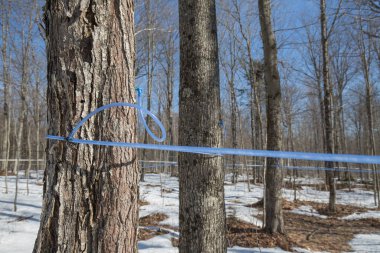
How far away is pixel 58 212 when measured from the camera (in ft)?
3.84

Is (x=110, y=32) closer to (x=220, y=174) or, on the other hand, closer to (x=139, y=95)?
(x=139, y=95)

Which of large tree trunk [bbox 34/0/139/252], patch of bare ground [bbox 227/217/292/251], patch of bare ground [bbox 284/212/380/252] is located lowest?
patch of bare ground [bbox 284/212/380/252]

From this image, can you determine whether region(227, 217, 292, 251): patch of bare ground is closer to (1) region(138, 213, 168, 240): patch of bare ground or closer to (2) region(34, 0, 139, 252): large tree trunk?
(1) region(138, 213, 168, 240): patch of bare ground

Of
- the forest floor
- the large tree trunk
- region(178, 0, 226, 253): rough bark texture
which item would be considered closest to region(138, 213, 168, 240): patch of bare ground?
the forest floor

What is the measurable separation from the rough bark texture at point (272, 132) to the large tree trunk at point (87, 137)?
14.6ft

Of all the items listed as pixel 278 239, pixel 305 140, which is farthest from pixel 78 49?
pixel 305 140

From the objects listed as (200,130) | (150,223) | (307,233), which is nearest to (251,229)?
(307,233)

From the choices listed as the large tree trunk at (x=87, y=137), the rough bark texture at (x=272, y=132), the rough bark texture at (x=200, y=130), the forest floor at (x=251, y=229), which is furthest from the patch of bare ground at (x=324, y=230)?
the large tree trunk at (x=87, y=137)

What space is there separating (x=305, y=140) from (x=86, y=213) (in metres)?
37.9

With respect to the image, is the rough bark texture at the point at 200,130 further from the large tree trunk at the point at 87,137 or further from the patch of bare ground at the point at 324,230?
the patch of bare ground at the point at 324,230

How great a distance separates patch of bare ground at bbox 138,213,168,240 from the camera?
16.6 feet

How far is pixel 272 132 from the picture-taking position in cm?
535

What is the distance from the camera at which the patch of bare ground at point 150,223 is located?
507 centimetres

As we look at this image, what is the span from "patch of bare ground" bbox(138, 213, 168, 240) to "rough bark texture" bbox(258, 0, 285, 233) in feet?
7.01
